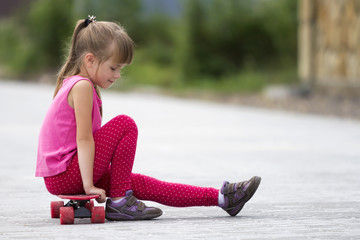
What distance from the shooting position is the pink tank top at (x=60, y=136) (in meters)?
5.06

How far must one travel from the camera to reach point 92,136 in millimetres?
5047

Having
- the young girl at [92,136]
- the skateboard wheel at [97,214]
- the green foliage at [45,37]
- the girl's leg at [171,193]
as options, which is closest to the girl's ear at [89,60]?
the young girl at [92,136]

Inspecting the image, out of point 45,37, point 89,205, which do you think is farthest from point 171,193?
A: point 45,37

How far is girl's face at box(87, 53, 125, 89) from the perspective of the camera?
5.09 metres

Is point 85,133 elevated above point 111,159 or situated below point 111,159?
above

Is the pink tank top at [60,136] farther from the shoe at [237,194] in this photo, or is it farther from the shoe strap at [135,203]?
the shoe at [237,194]

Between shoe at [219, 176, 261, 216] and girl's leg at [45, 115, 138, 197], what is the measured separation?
58 centimetres

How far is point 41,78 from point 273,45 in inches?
480

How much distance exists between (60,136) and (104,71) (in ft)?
1.43

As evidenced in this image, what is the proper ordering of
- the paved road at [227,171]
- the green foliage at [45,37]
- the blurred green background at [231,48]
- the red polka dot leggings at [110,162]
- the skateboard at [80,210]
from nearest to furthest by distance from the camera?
the paved road at [227,171] < the skateboard at [80,210] < the red polka dot leggings at [110,162] < the blurred green background at [231,48] < the green foliage at [45,37]

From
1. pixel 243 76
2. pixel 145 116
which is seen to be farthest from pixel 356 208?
pixel 243 76

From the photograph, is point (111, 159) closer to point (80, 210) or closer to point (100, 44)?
point (80, 210)

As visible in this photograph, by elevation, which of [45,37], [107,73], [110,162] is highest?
[45,37]

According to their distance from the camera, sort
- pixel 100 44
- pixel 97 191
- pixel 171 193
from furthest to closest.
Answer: pixel 171 193, pixel 100 44, pixel 97 191
